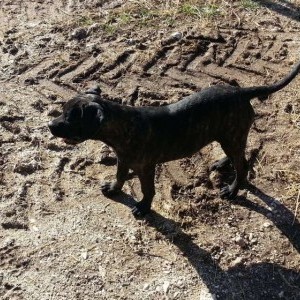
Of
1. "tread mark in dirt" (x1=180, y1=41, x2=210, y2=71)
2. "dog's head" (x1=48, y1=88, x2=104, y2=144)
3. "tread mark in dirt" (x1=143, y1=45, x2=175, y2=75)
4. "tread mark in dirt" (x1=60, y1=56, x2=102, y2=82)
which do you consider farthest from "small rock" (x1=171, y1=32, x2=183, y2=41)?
"dog's head" (x1=48, y1=88, x2=104, y2=144)

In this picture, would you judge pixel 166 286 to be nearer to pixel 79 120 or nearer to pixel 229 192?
pixel 229 192

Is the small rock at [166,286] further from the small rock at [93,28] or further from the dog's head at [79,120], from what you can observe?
the small rock at [93,28]

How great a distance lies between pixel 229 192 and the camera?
4.39 metres

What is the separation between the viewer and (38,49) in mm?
6109

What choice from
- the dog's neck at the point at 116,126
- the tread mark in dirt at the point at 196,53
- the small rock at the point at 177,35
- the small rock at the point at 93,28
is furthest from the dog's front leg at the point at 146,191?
the small rock at the point at 93,28

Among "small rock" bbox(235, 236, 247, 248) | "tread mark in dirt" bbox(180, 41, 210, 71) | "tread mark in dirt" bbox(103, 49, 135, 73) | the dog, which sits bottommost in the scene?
"small rock" bbox(235, 236, 247, 248)

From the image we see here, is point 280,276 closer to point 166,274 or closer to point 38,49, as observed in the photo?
point 166,274

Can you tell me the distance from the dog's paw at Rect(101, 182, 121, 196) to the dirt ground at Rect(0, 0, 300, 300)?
69 millimetres

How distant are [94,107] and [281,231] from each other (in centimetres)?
192

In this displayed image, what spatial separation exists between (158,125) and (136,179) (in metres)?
1.03

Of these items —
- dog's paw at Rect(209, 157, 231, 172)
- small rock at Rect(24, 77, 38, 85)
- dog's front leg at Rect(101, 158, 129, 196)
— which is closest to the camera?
dog's front leg at Rect(101, 158, 129, 196)

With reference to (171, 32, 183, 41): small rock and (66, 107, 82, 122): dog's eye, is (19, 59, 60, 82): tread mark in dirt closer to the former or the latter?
(171, 32, 183, 41): small rock

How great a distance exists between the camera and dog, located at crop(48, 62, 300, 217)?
3350 mm

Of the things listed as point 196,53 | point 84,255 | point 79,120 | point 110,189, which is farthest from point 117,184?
point 196,53
